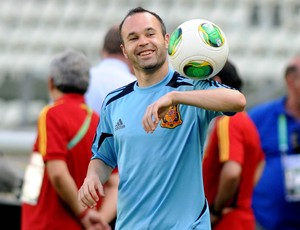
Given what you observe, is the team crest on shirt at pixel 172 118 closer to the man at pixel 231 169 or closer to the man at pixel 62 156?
the man at pixel 62 156

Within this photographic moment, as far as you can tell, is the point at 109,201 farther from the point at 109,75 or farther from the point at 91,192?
the point at 91,192

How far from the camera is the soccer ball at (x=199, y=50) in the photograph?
5.34 metres

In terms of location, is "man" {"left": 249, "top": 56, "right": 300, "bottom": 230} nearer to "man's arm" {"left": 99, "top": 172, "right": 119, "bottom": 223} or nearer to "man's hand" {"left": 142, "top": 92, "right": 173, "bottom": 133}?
"man's arm" {"left": 99, "top": 172, "right": 119, "bottom": 223}

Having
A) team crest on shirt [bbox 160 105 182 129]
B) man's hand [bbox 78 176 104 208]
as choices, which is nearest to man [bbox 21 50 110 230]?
man's hand [bbox 78 176 104 208]

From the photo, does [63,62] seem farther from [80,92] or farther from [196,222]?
[196,222]

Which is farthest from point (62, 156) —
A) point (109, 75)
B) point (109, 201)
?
point (109, 75)

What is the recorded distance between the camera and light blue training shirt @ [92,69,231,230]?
5.45m

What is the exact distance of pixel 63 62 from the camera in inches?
297

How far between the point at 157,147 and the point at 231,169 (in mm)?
2328

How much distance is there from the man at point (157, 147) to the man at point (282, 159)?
3382mm

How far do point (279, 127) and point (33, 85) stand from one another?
645 centimetres

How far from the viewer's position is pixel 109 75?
8000 millimetres

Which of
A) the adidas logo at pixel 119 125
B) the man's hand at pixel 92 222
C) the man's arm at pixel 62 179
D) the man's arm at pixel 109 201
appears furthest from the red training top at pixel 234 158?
the adidas logo at pixel 119 125

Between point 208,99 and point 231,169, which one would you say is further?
point 231,169
